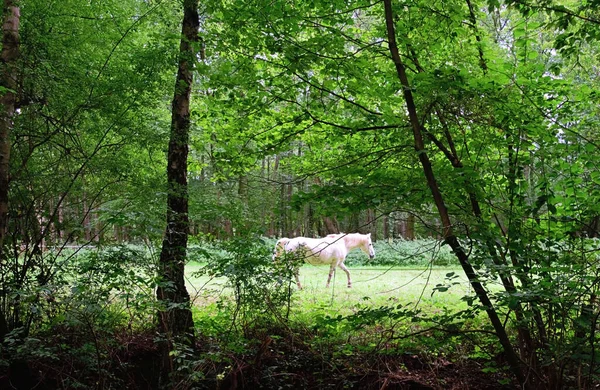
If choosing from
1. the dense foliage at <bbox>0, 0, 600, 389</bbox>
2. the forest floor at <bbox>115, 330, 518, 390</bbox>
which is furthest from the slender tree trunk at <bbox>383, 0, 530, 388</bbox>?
the forest floor at <bbox>115, 330, 518, 390</bbox>

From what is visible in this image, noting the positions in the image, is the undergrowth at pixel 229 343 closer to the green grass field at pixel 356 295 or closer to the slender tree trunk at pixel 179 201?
the slender tree trunk at pixel 179 201

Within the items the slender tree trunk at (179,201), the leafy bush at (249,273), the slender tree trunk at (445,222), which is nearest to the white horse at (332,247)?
the leafy bush at (249,273)

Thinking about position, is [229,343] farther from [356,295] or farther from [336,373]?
[356,295]

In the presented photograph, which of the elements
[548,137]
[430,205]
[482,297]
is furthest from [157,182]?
[548,137]

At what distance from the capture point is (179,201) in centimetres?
525

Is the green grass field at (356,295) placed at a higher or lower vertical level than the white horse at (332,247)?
lower

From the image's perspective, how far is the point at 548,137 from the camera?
12.9 feet

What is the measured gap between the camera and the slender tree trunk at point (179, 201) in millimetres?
4547

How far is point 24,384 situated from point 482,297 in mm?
4546

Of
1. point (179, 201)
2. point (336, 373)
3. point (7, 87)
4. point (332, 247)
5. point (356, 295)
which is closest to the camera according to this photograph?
point (7, 87)

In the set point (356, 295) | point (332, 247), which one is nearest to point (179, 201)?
point (356, 295)

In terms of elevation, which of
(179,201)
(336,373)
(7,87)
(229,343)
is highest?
(7,87)

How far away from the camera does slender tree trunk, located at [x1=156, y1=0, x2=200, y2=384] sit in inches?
179

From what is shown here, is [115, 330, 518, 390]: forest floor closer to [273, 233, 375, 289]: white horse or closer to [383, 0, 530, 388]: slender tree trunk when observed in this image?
[383, 0, 530, 388]: slender tree trunk
